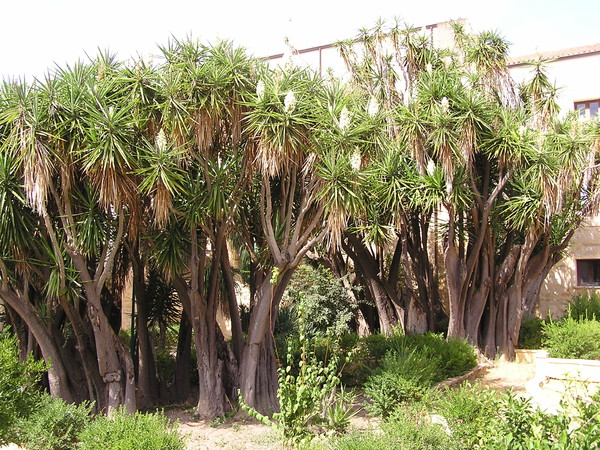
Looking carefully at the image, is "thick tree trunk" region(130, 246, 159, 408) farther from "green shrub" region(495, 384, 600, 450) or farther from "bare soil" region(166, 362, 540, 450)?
"green shrub" region(495, 384, 600, 450)

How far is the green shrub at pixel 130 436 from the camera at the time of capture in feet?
19.4

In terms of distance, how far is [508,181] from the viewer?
45.6 ft

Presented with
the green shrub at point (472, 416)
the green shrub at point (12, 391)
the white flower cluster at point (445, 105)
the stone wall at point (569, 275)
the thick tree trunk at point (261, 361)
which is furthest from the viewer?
the stone wall at point (569, 275)

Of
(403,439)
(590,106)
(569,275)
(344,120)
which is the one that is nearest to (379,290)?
(344,120)

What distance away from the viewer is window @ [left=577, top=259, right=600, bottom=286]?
1996 centimetres

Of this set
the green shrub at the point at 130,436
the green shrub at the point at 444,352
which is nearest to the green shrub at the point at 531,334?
the green shrub at the point at 444,352

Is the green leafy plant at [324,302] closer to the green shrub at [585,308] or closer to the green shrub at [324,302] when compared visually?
the green shrub at [324,302]

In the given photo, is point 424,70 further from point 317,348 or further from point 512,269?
point 317,348

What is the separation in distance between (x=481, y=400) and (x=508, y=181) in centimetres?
846

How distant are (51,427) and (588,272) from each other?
17752 mm

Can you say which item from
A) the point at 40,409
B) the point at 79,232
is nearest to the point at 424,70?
the point at 79,232

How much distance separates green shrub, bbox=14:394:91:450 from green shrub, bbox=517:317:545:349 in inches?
460

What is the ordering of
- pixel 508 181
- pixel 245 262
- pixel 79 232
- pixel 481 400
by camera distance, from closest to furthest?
pixel 481 400 → pixel 79 232 → pixel 508 181 → pixel 245 262

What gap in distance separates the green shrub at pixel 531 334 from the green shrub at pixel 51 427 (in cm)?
1169
